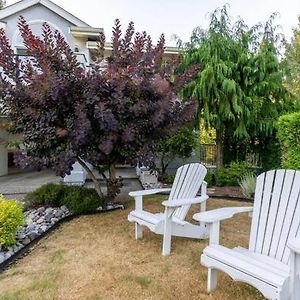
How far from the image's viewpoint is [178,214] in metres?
4.61

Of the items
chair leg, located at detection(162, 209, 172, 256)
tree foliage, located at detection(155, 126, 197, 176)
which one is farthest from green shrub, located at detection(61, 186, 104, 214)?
tree foliage, located at detection(155, 126, 197, 176)

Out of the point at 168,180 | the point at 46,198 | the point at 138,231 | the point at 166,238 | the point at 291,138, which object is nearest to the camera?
the point at 166,238

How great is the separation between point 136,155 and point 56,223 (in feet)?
6.07

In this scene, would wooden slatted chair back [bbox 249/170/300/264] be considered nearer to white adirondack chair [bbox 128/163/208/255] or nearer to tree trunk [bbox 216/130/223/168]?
white adirondack chair [bbox 128/163/208/255]

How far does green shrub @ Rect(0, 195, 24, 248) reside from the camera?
13.3 feet

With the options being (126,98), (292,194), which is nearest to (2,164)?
(126,98)

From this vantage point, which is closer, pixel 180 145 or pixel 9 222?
pixel 9 222

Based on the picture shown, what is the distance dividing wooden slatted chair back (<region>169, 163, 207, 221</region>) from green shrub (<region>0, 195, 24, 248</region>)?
2.13 metres

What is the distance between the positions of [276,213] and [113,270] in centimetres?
184

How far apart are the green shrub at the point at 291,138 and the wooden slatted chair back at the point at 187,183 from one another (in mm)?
2826

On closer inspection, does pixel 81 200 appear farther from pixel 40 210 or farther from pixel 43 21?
pixel 43 21

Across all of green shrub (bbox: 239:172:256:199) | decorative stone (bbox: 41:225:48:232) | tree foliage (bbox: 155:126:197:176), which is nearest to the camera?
decorative stone (bbox: 41:225:48:232)

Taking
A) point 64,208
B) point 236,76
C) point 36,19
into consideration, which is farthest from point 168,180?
point 36,19

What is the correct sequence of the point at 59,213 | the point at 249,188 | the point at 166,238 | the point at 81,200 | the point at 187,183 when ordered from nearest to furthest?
the point at 166,238
the point at 187,183
the point at 59,213
the point at 81,200
the point at 249,188
